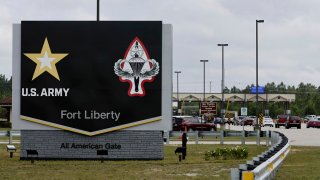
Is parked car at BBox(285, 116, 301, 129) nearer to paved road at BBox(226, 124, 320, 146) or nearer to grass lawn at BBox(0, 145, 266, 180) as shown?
paved road at BBox(226, 124, 320, 146)

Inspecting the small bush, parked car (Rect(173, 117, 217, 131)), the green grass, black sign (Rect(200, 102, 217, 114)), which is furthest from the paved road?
the small bush

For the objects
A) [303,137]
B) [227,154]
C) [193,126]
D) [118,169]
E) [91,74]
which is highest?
[91,74]

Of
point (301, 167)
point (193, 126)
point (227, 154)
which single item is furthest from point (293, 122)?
point (301, 167)

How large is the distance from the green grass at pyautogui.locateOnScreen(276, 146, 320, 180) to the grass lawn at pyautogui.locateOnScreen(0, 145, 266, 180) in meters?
1.60

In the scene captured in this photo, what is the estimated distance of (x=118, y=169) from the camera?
2261cm

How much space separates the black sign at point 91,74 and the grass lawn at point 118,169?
70.1 inches

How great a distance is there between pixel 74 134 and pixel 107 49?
335 cm

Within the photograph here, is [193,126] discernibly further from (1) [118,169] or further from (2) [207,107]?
(1) [118,169]

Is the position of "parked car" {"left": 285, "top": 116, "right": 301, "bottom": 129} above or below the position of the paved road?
above

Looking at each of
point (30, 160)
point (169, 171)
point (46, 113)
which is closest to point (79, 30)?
point (46, 113)

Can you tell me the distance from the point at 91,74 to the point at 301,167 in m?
8.68

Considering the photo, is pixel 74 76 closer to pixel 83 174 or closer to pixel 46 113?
pixel 46 113

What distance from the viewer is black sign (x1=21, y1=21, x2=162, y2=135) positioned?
88.7 feet

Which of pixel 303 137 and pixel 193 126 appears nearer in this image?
pixel 303 137
